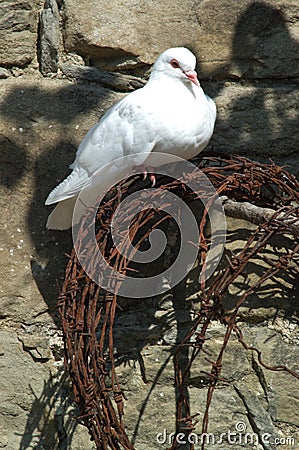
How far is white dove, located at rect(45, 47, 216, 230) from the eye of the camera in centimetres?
164

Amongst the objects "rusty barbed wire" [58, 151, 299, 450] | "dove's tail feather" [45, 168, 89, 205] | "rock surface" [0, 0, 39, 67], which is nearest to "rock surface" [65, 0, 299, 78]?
"rock surface" [0, 0, 39, 67]

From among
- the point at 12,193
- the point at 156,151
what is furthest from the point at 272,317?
the point at 12,193

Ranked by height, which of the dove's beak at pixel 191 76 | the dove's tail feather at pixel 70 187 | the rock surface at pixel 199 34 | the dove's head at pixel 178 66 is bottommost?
the dove's tail feather at pixel 70 187

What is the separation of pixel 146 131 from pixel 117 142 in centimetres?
9

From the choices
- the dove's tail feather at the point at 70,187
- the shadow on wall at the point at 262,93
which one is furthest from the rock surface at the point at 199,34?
the dove's tail feather at the point at 70,187

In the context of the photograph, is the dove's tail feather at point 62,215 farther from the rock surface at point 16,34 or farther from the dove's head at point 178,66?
the rock surface at point 16,34

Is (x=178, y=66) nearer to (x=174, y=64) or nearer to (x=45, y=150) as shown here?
(x=174, y=64)

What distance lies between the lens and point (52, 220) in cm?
177

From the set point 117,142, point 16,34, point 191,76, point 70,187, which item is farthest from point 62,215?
point 16,34

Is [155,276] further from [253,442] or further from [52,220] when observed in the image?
[253,442]

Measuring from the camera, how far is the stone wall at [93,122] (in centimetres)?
176

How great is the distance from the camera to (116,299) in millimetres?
1653

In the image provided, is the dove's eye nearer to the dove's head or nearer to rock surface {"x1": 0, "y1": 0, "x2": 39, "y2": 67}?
the dove's head

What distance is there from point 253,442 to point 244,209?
58cm
